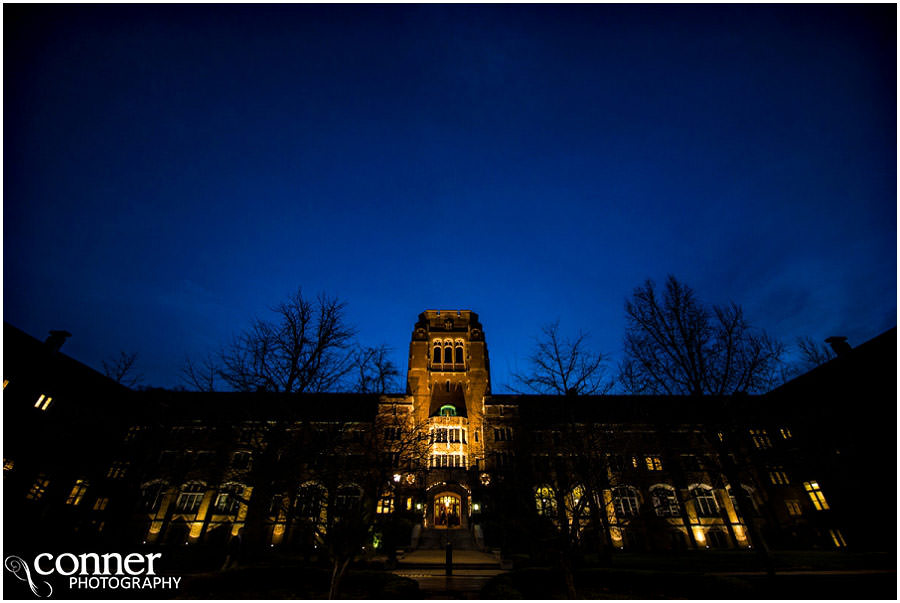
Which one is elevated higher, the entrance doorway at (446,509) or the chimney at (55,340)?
the chimney at (55,340)

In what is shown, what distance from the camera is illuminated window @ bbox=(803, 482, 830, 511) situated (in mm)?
30913

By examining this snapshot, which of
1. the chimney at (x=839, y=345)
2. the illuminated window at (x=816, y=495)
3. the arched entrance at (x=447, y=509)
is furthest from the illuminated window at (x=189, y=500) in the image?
the chimney at (x=839, y=345)

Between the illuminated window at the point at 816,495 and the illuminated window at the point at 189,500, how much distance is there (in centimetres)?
5445

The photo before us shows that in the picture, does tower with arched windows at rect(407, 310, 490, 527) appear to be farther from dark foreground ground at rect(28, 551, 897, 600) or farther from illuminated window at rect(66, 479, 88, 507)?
illuminated window at rect(66, 479, 88, 507)

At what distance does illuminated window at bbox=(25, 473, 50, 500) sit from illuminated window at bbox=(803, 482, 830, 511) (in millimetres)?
60558

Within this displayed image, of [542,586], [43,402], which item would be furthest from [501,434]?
[43,402]

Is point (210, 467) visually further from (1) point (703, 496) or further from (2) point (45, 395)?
(1) point (703, 496)

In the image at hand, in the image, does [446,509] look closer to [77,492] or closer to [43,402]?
[77,492]

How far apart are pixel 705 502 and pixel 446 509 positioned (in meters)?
24.9

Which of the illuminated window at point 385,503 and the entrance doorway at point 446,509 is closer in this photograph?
the illuminated window at point 385,503

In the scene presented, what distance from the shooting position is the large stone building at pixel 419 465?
55.7ft

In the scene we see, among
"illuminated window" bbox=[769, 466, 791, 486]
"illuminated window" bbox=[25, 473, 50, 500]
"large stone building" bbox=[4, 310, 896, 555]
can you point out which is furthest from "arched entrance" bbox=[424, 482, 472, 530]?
"illuminated window" bbox=[769, 466, 791, 486]

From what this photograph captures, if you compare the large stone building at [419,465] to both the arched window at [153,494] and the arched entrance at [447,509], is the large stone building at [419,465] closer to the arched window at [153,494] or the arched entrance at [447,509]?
the arched entrance at [447,509]

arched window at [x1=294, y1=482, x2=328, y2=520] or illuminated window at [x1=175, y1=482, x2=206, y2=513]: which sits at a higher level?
illuminated window at [x1=175, y1=482, x2=206, y2=513]
